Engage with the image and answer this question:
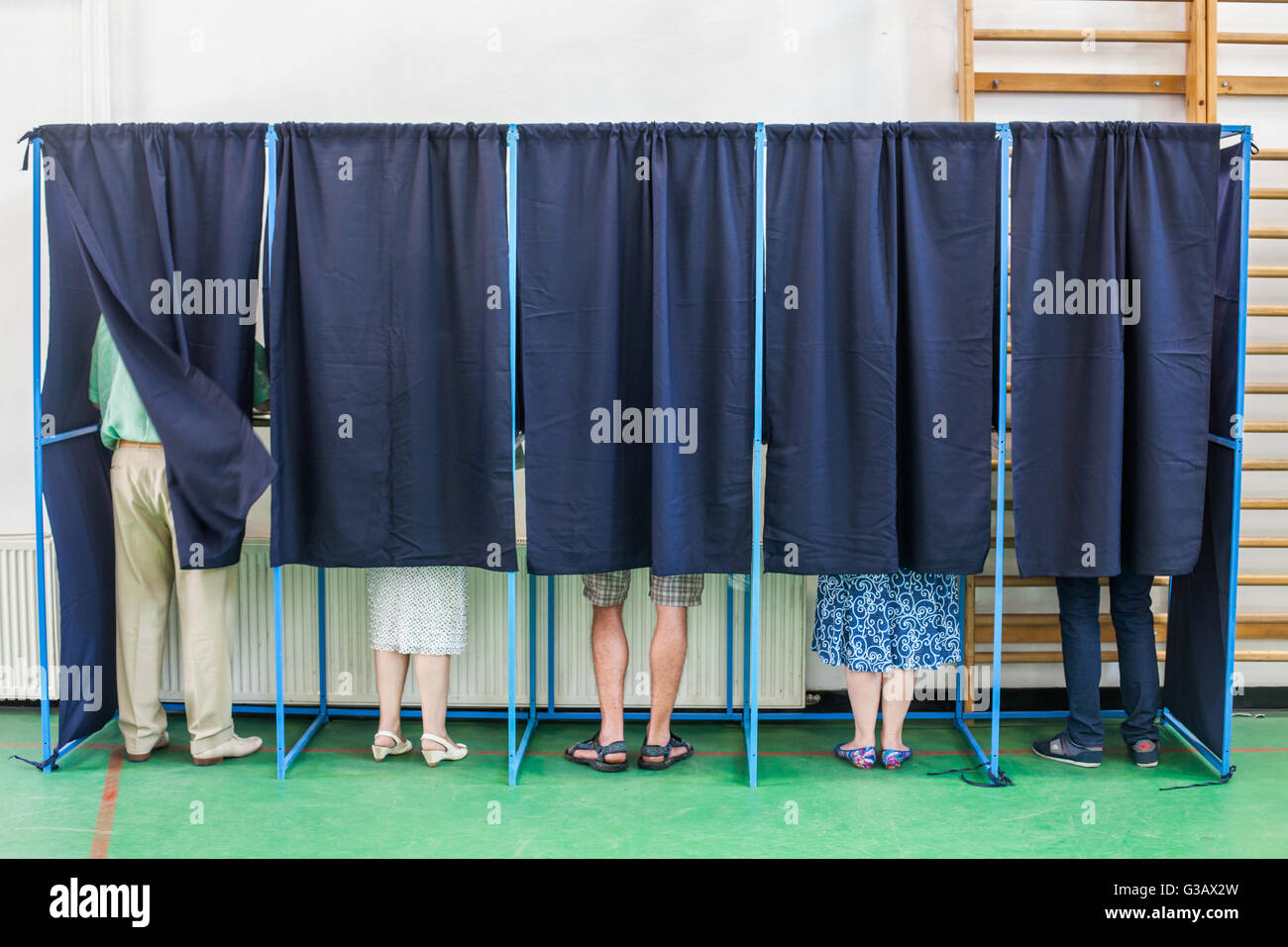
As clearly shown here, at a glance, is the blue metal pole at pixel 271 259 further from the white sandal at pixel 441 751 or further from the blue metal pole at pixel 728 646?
the blue metal pole at pixel 728 646

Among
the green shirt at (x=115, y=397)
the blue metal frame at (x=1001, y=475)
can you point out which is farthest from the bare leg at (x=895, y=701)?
the green shirt at (x=115, y=397)

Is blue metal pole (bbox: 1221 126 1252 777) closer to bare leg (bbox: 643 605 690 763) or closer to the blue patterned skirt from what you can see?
the blue patterned skirt

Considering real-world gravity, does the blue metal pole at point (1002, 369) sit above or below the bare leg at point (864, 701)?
above

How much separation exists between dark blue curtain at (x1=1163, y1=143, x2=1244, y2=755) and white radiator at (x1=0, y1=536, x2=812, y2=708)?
4.20 feet

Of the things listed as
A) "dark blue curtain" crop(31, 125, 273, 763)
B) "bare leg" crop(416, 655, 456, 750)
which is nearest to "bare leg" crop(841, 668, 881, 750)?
"bare leg" crop(416, 655, 456, 750)

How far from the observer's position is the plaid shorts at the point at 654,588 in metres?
3.33

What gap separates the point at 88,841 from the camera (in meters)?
2.84

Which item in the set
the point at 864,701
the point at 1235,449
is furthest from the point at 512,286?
the point at 1235,449

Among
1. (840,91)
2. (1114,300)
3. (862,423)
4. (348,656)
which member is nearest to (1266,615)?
(1114,300)

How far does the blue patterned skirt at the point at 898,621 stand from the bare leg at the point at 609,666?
2.19 ft

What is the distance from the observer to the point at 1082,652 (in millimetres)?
3381

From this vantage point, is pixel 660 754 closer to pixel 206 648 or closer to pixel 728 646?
pixel 728 646

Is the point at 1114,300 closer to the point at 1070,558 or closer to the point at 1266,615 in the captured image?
the point at 1070,558

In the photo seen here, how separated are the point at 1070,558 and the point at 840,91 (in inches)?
72.5
